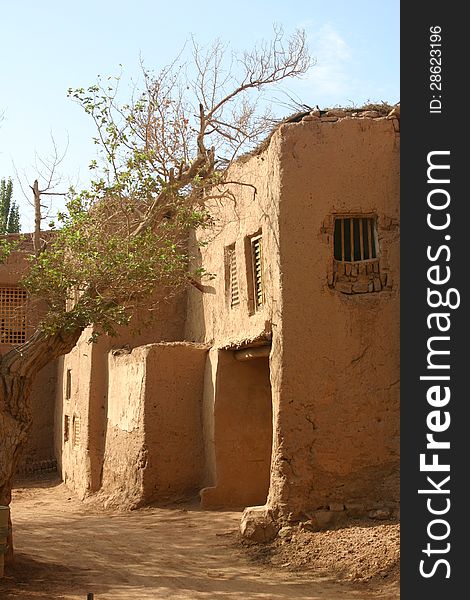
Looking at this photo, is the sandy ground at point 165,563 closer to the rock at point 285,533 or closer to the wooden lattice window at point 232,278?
the rock at point 285,533

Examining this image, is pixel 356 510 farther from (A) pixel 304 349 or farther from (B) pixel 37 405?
(B) pixel 37 405

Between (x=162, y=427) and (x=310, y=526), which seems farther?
(x=162, y=427)

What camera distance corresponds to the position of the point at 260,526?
10789 millimetres

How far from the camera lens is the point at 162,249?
1076cm

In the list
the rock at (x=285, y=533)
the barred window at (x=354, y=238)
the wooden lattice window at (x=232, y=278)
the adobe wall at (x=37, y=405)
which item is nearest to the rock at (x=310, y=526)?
the rock at (x=285, y=533)

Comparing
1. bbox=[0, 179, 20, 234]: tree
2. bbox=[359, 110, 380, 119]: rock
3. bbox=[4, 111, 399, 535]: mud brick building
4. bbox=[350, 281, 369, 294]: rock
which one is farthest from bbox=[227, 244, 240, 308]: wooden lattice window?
bbox=[0, 179, 20, 234]: tree

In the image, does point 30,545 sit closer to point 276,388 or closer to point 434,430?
point 276,388

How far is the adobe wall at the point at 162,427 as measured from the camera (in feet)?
45.1

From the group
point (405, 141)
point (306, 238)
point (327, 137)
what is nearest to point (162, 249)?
point (306, 238)

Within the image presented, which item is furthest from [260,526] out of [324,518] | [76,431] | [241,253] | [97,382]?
[76,431]

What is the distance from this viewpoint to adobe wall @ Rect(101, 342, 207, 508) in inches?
541

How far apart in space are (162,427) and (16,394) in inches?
167

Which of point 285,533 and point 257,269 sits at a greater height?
point 257,269

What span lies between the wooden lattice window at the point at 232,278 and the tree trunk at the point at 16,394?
3.85m
